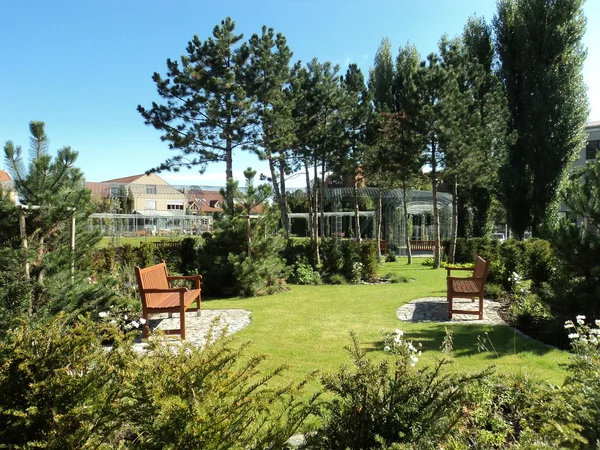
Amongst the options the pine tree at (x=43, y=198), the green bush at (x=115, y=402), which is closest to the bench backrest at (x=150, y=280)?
the pine tree at (x=43, y=198)

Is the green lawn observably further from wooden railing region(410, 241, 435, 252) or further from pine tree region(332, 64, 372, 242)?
wooden railing region(410, 241, 435, 252)

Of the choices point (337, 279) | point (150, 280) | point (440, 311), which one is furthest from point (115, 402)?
point (337, 279)

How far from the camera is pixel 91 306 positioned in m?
4.64

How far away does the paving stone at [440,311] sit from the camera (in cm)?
692

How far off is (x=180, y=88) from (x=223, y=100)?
167cm

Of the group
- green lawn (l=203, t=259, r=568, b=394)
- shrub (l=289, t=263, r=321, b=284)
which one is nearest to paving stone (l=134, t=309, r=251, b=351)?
green lawn (l=203, t=259, r=568, b=394)

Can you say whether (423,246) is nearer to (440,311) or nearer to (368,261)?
(368,261)

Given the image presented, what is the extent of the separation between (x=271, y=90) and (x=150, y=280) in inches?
478

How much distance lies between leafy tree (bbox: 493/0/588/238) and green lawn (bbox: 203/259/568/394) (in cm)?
1491

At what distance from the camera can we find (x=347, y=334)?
5.93 meters

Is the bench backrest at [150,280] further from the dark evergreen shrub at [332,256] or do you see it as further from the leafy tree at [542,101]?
the leafy tree at [542,101]

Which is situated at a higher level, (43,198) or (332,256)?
(43,198)

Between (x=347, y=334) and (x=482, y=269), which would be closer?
(x=347, y=334)

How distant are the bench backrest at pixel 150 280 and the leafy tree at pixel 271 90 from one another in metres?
9.48
